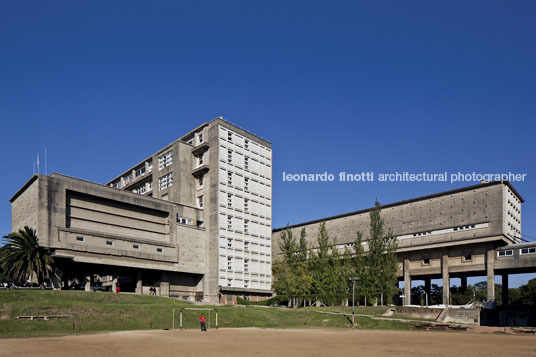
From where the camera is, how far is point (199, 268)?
261 feet

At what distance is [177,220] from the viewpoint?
258ft

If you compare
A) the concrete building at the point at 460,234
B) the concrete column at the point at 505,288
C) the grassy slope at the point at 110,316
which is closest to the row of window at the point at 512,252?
the concrete building at the point at 460,234

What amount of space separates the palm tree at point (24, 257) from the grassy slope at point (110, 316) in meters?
7.92

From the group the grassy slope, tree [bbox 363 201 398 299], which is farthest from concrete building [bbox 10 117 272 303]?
tree [bbox 363 201 398 299]

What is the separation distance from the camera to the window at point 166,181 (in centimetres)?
8656

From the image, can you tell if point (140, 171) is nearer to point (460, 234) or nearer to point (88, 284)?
point (88, 284)

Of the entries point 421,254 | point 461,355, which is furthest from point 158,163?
point 461,355

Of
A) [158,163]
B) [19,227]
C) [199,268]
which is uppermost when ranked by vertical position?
[158,163]

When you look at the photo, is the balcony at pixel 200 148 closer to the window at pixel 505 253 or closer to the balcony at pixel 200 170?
the balcony at pixel 200 170

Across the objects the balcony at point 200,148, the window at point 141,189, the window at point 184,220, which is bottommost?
the window at point 184,220

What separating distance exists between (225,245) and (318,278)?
57.8 feet

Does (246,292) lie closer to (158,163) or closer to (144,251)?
(144,251)

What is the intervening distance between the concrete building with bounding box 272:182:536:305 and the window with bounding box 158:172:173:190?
38.1 m

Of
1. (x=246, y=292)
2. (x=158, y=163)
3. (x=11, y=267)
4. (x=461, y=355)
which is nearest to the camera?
(x=461, y=355)
